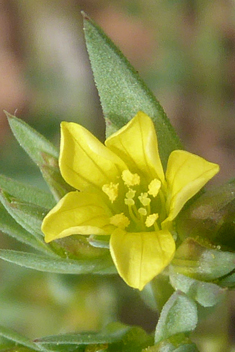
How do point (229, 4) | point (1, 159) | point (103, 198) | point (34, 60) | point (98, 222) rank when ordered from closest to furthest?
point (98, 222) < point (103, 198) < point (1, 159) < point (229, 4) < point (34, 60)

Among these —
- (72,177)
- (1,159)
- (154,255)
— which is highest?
(72,177)

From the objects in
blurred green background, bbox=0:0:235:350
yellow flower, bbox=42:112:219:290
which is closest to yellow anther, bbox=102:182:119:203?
yellow flower, bbox=42:112:219:290

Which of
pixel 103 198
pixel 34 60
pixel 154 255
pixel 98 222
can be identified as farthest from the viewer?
pixel 34 60

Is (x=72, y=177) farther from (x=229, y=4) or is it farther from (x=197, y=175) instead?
(x=229, y=4)

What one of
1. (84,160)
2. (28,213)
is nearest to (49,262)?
(28,213)

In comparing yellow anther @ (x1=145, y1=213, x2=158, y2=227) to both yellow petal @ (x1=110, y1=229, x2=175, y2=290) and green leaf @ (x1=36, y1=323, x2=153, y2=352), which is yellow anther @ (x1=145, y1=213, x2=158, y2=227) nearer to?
yellow petal @ (x1=110, y1=229, x2=175, y2=290)

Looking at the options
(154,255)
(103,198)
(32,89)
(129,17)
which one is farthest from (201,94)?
(154,255)

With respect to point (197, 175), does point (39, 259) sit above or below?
below

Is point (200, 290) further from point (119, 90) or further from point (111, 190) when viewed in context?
point (119, 90)
